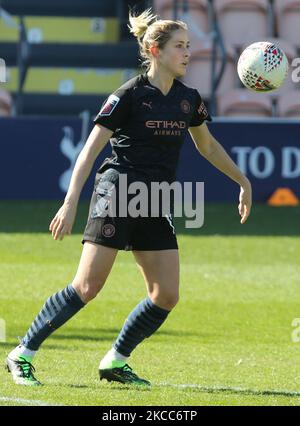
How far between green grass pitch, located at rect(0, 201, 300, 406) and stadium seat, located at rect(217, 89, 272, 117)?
2.45 metres

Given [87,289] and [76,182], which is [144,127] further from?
[87,289]

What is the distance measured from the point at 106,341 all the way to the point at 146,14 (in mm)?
2519

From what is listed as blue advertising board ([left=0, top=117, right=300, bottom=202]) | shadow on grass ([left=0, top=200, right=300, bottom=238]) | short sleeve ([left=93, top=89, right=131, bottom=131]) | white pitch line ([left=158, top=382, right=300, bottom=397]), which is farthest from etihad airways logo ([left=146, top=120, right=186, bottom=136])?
blue advertising board ([left=0, top=117, right=300, bottom=202])

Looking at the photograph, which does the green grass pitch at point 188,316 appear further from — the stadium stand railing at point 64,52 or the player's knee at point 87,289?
the stadium stand railing at point 64,52

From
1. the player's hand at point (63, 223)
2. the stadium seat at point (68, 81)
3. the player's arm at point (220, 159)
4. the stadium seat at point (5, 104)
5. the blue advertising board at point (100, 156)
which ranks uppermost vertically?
the stadium seat at point (68, 81)

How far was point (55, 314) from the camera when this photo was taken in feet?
21.1

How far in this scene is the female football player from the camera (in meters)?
6.34

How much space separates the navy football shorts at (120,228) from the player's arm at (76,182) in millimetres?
198

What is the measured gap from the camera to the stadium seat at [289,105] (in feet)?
55.7

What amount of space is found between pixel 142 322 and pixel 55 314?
502 millimetres

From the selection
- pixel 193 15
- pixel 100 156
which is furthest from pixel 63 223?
pixel 193 15

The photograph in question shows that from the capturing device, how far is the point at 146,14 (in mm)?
6570

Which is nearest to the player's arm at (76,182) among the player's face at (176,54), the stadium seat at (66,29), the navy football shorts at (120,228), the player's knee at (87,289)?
the navy football shorts at (120,228)

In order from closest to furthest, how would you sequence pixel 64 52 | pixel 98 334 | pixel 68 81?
pixel 98 334 → pixel 64 52 → pixel 68 81
